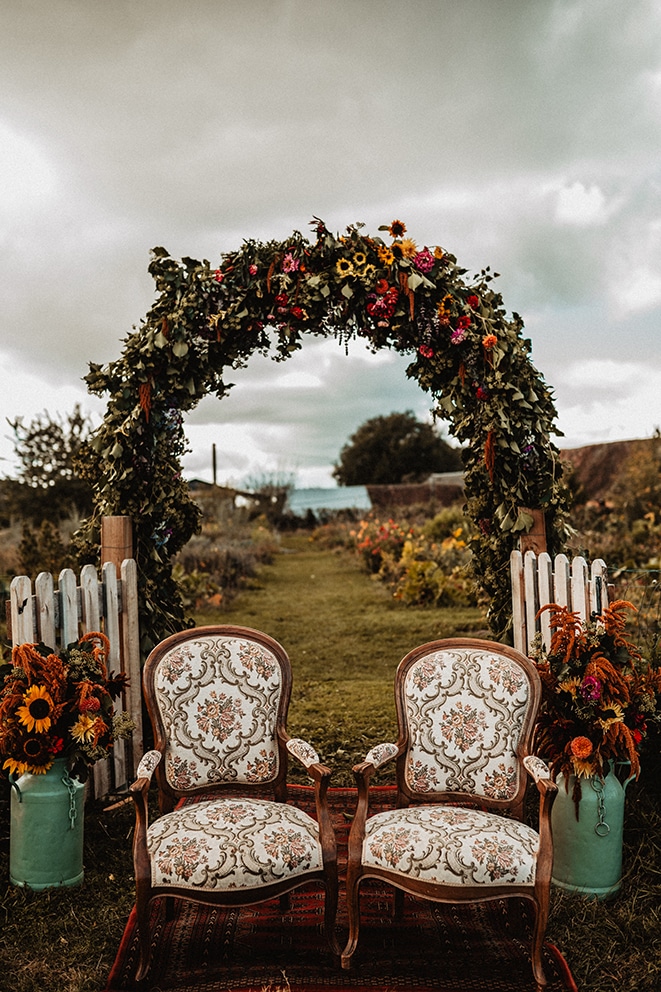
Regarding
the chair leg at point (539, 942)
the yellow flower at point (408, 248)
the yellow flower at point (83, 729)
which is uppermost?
the yellow flower at point (408, 248)

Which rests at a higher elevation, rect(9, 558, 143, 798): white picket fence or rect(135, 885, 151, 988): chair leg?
rect(9, 558, 143, 798): white picket fence

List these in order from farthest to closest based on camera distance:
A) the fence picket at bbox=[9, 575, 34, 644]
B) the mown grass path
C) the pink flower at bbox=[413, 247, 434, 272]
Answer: the mown grass path < the pink flower at bbox=[413, 247, 434, 272] < the fence picket at bbox=[9, 575, 34, 644]

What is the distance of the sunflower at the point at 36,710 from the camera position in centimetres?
309

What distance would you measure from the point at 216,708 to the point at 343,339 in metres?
2.44

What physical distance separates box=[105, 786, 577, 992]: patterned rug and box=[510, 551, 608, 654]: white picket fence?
135 cm

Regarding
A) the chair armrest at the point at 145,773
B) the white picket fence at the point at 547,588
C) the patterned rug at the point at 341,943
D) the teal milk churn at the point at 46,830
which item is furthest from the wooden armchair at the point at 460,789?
the teal milk churn at the point at 46,830

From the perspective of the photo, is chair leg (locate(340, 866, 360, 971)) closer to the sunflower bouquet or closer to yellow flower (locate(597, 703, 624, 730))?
yellow flower (locate(597, 703, 624, 730))

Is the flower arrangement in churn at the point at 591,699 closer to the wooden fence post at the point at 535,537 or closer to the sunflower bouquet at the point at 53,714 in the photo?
the wooden fence post at the point at 535,537

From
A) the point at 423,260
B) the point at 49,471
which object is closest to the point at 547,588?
the point at 423,260

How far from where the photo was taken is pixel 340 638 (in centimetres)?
873

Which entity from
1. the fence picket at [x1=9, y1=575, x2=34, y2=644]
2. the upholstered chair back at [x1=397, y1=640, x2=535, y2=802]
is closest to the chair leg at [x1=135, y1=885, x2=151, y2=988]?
the upholstered chair back at [x1=397, y1=640, x2=535, y2=802]

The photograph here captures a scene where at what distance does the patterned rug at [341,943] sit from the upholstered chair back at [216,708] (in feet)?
1.69

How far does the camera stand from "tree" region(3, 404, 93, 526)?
15.4 metres

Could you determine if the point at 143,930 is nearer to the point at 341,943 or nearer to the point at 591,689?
the point at 341,943
